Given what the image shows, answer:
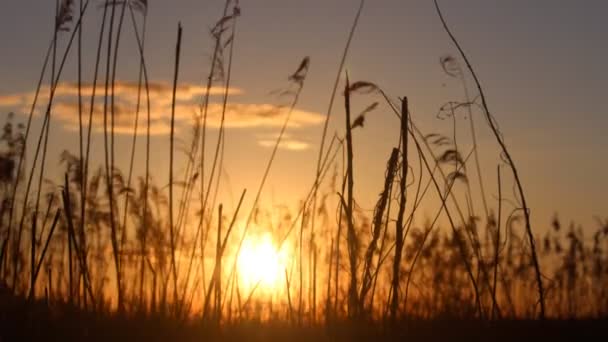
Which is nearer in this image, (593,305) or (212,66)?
(212,66)

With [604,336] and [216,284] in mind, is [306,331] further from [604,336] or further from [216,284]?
[604,336]

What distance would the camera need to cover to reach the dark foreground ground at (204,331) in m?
2.36

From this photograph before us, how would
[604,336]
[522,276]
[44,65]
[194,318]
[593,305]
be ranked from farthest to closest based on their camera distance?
[522,276] < [593,305] < [194,318] < [44,65] < [604,336]

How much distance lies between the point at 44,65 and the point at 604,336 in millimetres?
2088

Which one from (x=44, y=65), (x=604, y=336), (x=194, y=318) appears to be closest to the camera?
(x=604, y=336)

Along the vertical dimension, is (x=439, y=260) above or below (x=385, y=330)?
above

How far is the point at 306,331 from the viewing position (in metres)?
2.92

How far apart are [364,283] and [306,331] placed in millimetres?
674

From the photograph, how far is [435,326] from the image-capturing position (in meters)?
2.79

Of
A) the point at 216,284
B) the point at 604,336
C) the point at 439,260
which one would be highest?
the point at 439,260

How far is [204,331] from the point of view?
2.56 meters

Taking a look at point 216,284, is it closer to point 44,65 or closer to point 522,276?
point 44,65

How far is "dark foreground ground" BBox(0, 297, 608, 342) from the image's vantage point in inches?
92.7

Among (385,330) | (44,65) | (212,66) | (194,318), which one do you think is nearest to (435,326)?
(385,330)
